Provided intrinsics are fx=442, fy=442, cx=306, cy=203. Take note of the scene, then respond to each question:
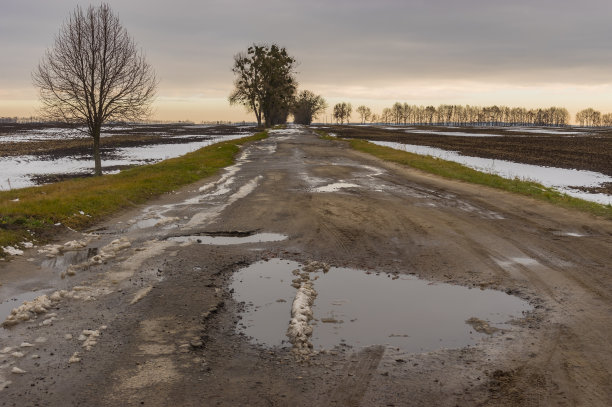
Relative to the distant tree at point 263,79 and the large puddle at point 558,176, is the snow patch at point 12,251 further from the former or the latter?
the distant tree at point 263,79

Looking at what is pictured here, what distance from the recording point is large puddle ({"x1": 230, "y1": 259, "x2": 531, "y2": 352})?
5523 mm

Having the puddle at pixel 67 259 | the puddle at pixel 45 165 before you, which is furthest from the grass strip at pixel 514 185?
the puddle at pixel 45 165

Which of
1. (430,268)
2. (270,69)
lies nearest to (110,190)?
(430,268)

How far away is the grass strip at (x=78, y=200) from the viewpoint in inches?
414

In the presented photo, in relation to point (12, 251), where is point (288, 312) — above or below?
below

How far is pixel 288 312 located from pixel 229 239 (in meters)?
4.26

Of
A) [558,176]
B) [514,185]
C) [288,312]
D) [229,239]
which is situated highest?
[514,185]

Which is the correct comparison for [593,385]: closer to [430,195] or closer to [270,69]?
[430,195]

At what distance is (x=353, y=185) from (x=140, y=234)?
9351mm

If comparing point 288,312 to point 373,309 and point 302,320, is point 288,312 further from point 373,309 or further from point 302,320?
point 373,309

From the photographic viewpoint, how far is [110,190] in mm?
15492

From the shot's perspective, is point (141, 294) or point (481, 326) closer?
point (481, 326)

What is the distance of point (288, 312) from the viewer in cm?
630

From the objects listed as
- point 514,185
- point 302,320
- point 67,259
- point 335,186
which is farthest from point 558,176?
point 67,259
